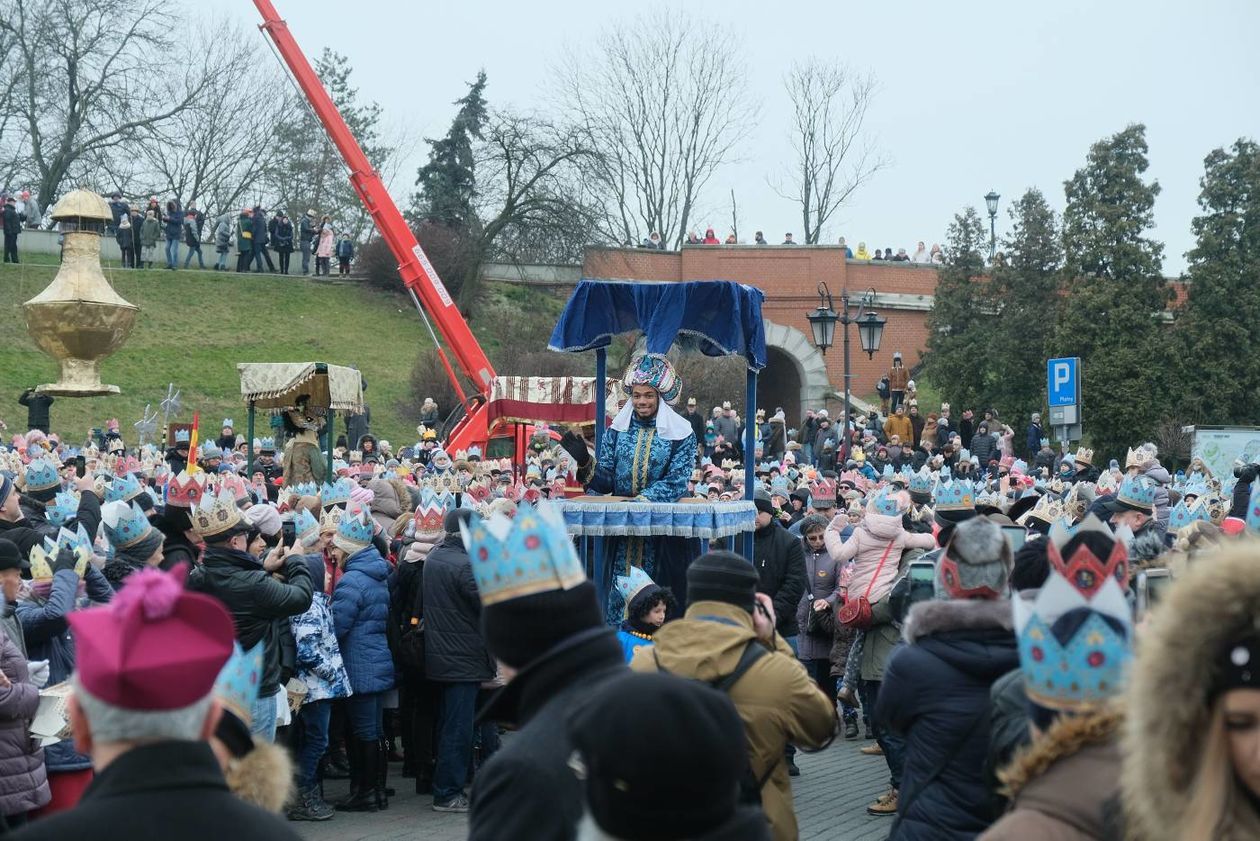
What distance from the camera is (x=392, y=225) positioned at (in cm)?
2770

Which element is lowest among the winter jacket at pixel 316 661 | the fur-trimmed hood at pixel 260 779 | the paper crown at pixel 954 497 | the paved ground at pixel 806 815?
the paved ground at pixel 806 815

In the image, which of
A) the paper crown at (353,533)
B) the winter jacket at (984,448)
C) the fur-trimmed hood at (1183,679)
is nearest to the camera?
the fur-trimmed hood at (1183,679)

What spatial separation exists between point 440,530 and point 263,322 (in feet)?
114

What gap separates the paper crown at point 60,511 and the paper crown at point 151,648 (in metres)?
7.54

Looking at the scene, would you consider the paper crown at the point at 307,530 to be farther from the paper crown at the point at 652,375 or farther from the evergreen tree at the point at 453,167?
the evergreen tree at the point at 453,167

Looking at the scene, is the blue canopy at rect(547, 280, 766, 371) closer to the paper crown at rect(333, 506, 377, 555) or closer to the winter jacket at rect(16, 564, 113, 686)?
the paper crown at rect(333, 506, 377, 555)

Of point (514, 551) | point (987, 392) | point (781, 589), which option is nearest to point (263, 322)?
point (987, 392)

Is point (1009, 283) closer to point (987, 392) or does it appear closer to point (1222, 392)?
point (987, 392)

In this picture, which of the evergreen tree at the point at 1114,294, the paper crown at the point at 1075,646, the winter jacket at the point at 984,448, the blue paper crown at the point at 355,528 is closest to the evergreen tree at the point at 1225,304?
the evergreen tree at the point at 1114,294

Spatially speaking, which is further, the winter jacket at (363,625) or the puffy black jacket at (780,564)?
the puffy black jacket at (780,564)

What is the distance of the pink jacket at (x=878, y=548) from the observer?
34.3 ft

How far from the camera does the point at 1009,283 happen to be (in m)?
39.7

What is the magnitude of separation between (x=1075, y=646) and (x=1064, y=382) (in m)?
15.7

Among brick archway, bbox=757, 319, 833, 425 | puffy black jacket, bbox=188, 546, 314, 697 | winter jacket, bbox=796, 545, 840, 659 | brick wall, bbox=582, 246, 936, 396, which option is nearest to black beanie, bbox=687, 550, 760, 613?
puffy black jacket, bbox=188, 546, 314, 697
